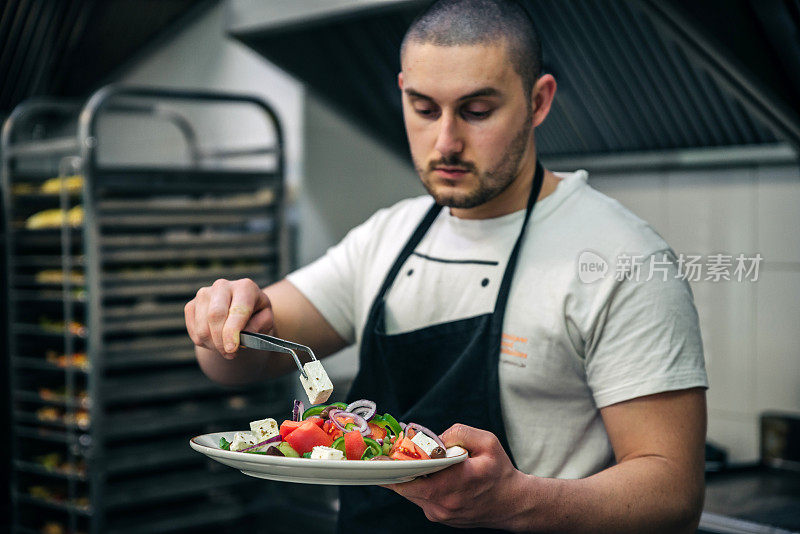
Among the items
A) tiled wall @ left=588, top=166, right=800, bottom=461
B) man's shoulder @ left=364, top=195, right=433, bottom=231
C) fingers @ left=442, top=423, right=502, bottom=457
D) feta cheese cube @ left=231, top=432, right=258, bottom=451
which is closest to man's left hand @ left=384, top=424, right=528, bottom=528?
fingers @ left=442, top=423, right=502, bottom=457

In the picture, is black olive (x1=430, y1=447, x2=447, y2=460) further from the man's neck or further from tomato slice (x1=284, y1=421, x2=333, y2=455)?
the man's neck

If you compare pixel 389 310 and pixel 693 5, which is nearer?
pixel 389 310

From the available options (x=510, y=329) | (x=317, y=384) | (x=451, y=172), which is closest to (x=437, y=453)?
(x=317, y=384)

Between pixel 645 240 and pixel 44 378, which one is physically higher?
pixel 645 240

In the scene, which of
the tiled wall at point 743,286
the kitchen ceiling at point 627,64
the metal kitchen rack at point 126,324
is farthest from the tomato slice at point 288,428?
the metal kitchen rack at point 126,324

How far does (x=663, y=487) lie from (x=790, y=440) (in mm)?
1374

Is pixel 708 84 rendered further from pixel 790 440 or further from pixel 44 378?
pixel 44 378

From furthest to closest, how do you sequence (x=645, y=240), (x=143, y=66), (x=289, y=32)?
(x=143, y=66) → (x=289, y=32) → (x=645, y=240)

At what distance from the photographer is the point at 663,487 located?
1261mm

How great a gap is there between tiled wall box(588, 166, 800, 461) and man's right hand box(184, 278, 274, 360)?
1.72 m

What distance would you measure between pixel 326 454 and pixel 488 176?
1.98ft

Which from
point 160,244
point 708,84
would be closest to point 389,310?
point 708,84

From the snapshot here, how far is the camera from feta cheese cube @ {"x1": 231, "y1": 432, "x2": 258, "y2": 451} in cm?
115

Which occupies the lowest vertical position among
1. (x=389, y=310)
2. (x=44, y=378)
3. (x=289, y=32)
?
(x=44, y=378)
